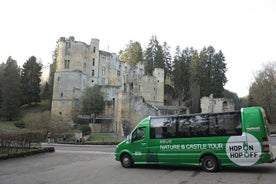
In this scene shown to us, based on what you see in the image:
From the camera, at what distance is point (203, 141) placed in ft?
41.3

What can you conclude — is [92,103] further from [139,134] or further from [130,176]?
[130,176]

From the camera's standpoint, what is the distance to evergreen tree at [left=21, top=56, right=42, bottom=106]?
6831 centimetres

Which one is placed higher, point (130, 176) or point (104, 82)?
point (104, 82)

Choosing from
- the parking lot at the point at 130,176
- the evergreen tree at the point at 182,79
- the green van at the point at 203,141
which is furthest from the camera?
the evergreen tree at the point at 182,79

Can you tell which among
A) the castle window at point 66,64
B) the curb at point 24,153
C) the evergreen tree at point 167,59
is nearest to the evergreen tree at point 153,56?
the evergreen tree at point 167,59

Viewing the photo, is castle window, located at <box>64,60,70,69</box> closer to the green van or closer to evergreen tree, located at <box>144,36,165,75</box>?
evergreen tree, located at <box>144,36,165,75</box>

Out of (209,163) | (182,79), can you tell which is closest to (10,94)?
(182,79)

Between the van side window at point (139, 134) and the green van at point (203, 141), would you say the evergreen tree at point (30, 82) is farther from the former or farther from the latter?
the green van at point (203, 141)

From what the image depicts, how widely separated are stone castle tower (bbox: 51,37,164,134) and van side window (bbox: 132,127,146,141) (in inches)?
1321

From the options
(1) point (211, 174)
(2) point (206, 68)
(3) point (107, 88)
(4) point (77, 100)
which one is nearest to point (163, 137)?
(1) point (211, 174)

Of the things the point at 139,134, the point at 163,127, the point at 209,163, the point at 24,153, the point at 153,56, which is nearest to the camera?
the point at 209,163

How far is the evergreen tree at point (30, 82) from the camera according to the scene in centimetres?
6831

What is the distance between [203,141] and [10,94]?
5621cm

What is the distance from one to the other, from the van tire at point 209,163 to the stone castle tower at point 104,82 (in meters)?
36.8
